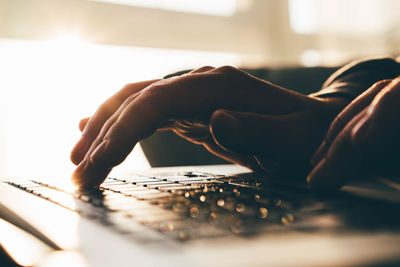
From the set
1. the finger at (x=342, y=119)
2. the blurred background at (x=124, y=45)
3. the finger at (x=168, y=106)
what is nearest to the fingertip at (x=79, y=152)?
the finger at (x=168, y=106)

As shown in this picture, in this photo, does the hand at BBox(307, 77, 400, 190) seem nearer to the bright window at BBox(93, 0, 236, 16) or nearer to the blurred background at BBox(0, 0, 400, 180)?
the blurred background at BBox(0, 0, 400, 180)

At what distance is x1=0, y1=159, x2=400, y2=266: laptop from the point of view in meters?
0.15

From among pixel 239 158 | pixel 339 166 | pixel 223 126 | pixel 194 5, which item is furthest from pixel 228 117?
pixel 194 5

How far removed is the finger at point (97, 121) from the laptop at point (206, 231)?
0.33 metres

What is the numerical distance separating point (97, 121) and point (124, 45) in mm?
1147

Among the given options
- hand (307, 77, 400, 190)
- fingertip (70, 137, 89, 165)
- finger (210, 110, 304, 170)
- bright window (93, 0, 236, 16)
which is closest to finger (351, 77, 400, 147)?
hand (307, 77, 400, 190)

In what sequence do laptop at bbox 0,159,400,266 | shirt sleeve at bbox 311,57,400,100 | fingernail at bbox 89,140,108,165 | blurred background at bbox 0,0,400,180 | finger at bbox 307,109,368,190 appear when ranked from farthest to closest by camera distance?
blurred background at bbox 0,0,400,180 < shirt sleeve at bbox 311,57,400,100 < fingernail at bbox 89,140,108,165 < finger at bbox 307,109,368,190 < laptop at bbox 0,159,400,266

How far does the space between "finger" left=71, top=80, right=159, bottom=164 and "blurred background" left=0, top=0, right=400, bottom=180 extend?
842 mm

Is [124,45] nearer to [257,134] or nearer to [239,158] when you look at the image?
[239,158]

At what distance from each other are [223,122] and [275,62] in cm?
182

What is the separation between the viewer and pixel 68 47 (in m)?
1.64

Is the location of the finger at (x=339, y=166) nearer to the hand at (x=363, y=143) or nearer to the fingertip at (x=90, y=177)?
the hand at (x=363, y=143)

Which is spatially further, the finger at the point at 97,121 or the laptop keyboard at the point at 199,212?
the finger at the point at 97,121

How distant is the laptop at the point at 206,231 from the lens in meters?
0.15
